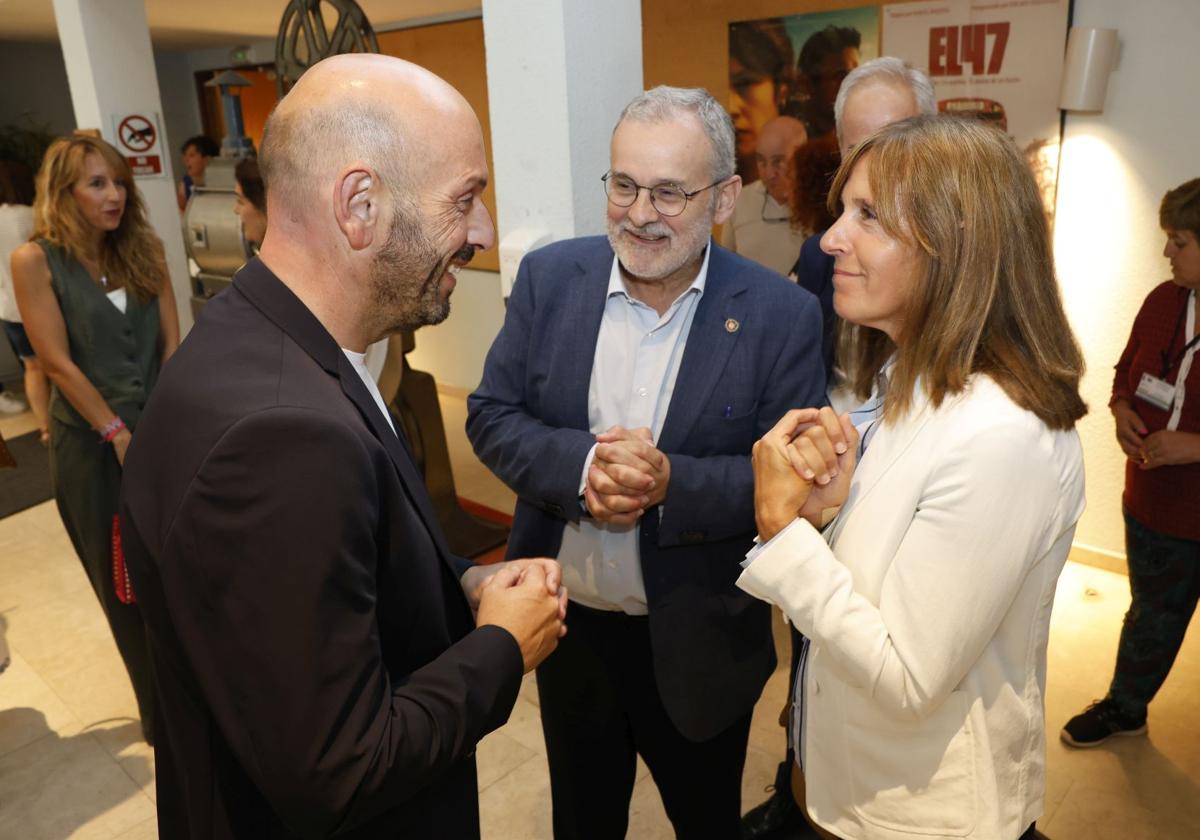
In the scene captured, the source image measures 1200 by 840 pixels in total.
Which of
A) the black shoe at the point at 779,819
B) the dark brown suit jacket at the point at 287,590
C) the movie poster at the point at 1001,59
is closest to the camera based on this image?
the dark brown suit jacket at the point at 287,590

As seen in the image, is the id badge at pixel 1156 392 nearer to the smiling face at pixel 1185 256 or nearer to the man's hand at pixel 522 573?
the smiling face at pixel 1185 256

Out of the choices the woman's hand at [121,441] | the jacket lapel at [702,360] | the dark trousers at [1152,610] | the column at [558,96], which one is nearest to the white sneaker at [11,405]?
the woman's hand at [121,441]

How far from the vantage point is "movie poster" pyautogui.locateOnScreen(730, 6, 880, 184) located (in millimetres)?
4125

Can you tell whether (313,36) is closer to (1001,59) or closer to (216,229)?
(216,229)

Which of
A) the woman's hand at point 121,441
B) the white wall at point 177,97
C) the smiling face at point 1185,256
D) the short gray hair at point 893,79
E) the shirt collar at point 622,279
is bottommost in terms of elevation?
the woman's hand at point 121,441

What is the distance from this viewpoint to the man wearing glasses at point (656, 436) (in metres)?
1.69

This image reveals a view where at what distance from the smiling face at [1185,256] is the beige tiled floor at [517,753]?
1.46m

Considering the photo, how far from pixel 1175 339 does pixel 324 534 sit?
8.93 feet

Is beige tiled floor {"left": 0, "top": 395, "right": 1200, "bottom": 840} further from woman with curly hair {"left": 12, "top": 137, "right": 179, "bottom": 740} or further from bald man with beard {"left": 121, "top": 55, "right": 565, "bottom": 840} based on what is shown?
bald man with beard {"left": 121, "top": 55, "right": 565, "bottom": 840}

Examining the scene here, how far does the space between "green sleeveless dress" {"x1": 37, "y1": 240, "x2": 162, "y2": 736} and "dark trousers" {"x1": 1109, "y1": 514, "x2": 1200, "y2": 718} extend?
3.13 m

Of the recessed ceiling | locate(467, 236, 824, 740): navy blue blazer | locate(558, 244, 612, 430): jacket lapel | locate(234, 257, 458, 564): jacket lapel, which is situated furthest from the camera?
the recessed ceiling

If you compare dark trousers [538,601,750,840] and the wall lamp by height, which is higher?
the wall lamp

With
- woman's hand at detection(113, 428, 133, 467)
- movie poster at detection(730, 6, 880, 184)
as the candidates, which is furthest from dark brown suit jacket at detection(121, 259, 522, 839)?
movie poster at detection(730, 6, 880, 184)

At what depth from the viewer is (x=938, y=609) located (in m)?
1.17
